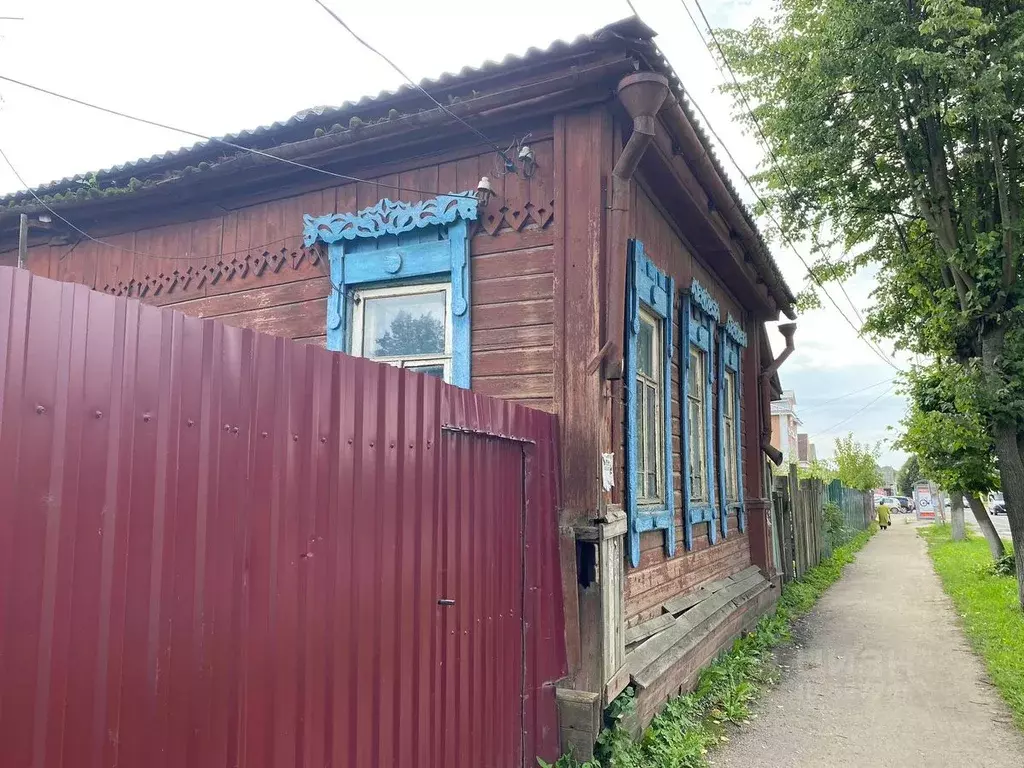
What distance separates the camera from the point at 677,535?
671cm

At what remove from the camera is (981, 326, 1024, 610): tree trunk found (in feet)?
32.4

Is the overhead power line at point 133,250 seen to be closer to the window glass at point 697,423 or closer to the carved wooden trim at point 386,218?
the carved wooden trim at point 386,218

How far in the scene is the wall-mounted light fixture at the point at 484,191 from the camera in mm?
5195

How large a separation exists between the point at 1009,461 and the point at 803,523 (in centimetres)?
521

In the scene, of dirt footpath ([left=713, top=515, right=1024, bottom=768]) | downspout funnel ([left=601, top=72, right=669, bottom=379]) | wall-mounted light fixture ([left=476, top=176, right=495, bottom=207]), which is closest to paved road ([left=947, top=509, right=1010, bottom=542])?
dirt footpath ([left=713, top=515, right=1024, bottom=768])

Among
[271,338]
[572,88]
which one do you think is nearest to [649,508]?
[572,88]

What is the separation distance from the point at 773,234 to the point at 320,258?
9879 millimetres

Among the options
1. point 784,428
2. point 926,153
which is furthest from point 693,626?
point 784,428

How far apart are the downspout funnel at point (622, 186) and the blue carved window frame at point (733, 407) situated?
419 centimetres

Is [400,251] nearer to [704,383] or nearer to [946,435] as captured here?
[704,383]

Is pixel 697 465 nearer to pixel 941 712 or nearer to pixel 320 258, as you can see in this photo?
pixel 941 712

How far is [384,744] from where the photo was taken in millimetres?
2920

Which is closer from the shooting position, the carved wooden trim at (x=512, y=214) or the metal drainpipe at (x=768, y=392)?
the carved wooden trim at (x=512, y=214)

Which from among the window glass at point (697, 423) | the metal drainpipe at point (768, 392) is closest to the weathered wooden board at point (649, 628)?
the window glass at point (697, 423)
